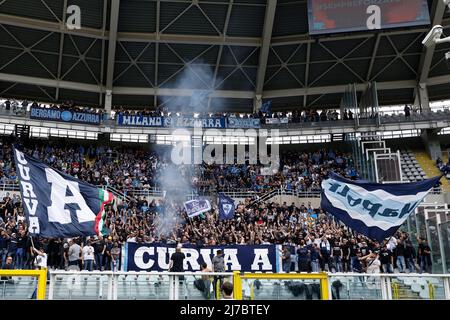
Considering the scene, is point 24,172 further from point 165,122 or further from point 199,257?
point 165,122

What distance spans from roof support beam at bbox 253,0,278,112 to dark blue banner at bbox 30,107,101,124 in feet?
38.7

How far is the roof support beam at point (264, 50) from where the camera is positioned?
32.3 metres

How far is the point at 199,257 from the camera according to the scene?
54.0 feet

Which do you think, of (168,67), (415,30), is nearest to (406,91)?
(415,30)

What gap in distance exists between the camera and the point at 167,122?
36844 millimetres

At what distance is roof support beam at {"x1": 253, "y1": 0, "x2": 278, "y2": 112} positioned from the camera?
3231 centimetres

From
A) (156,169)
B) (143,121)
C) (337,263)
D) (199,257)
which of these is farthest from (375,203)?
(143,121)

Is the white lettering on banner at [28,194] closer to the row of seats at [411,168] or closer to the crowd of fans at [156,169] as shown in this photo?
the crowd of fans at [156,169]

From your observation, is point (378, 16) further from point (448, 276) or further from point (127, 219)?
point (448, 276)

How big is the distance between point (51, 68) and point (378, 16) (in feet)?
73.8

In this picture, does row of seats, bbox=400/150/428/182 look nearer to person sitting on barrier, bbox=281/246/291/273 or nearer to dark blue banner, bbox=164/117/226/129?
dark blue banner, bbox=164/117/226/129

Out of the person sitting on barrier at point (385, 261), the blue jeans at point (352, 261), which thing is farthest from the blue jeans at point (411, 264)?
the blue jeans at point (352, 261)

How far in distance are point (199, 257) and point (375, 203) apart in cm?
657

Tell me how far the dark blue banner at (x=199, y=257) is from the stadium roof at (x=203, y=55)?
19.7 metres
